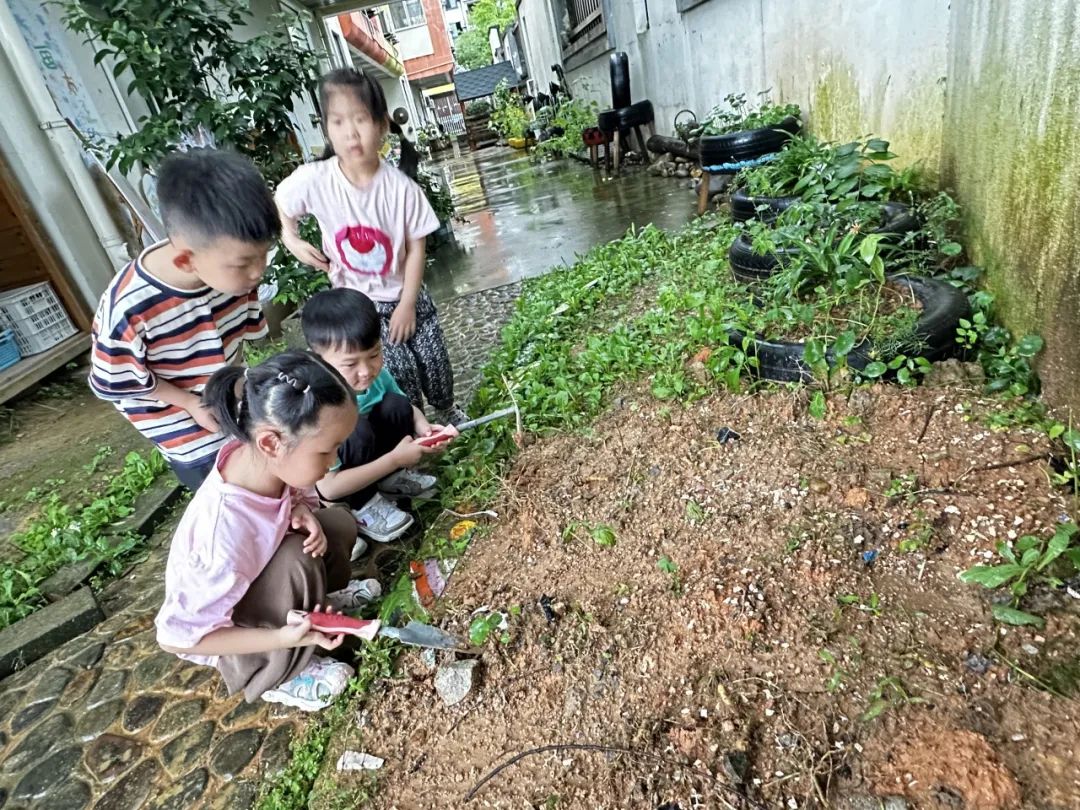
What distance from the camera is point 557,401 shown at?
2.85 m

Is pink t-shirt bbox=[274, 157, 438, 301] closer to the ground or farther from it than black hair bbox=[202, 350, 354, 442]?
farther from it

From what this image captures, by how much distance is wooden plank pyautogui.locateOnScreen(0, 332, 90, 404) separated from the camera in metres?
4.44

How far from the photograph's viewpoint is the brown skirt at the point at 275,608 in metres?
1.75

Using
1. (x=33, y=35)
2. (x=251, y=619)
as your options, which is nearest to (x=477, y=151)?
(x=33, y=35)

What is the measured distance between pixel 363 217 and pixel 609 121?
8.01 meters

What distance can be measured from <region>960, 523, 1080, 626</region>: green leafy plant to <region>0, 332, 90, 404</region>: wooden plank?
5754mm

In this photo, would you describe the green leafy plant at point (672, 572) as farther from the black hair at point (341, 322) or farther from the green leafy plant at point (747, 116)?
the green leafy plant at point (747, 116)

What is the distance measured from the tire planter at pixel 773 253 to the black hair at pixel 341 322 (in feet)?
6.35

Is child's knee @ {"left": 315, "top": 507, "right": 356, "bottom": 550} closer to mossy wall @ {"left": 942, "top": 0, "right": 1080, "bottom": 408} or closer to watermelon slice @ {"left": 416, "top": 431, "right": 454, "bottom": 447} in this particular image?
watermelon slice @ {"left": 416, "top": 431, "right": 454, "bottom": 447}

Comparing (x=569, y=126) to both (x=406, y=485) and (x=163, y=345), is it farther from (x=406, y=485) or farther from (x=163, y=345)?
(x=163, y=345)

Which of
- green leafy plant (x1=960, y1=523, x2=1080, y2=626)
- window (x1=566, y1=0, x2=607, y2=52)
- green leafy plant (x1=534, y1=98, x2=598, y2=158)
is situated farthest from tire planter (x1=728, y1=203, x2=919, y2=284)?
green leafy plant (x1=534, y1=98, x2=598, y2=158)

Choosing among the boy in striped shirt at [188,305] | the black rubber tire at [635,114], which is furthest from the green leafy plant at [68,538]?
the black rubber tire at [635,114]

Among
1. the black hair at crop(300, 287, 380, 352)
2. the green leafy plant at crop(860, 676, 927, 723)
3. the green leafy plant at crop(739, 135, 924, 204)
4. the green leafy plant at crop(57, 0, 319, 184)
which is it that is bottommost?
the green leafy plant at crop(860, 676, 927, 723)

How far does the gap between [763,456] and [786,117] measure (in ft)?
11.5
